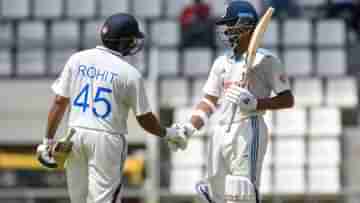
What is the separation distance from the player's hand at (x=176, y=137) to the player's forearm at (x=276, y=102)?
0.66 metres

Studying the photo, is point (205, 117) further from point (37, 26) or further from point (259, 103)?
point (37, 26)

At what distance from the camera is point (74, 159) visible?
7141mm

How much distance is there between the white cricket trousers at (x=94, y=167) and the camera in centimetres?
708

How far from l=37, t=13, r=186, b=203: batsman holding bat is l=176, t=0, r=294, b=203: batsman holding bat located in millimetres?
691

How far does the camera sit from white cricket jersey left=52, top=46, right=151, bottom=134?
710 centimetres

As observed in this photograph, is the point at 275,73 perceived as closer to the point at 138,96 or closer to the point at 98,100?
the point at 138,96

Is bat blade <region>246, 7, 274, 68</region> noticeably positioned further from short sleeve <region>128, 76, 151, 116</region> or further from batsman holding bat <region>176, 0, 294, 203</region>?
short sleeve <region>128, 76, 151, 116</region>

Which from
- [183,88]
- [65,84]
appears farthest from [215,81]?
[183,88]

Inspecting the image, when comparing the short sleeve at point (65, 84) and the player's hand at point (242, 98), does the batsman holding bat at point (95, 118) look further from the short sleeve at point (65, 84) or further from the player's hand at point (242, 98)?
the player's hand at point (242, 98)

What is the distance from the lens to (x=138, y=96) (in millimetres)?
7152

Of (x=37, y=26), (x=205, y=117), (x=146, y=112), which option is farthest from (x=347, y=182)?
(x=146, y=112)

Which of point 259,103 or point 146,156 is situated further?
point 146,156

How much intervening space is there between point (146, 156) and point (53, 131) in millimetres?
6673

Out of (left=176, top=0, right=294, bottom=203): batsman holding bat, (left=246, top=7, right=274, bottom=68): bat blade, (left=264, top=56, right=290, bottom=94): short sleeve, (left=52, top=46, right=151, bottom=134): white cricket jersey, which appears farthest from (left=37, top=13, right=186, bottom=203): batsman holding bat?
(left=264, top=56, right=290, bottom=94): short sleeve
